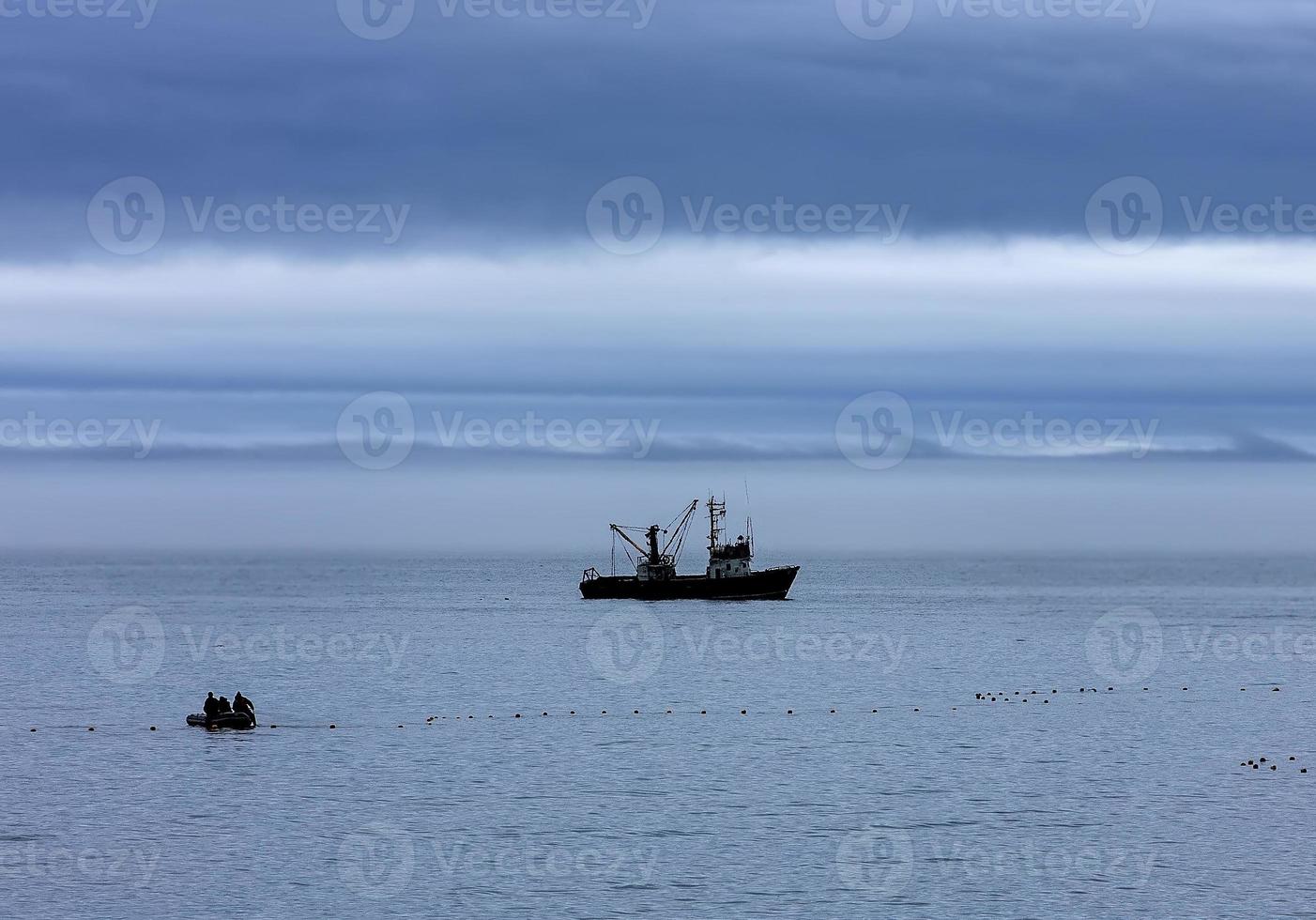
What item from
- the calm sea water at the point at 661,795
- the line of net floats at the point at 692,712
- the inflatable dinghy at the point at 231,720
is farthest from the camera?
the line of net floats at the point at 692,712

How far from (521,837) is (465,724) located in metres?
38.2

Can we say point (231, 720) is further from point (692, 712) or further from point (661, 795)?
point (661, 795)

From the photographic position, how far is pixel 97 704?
111438mm

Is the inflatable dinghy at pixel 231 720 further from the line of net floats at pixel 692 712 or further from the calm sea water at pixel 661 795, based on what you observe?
the line of net floats at pixel 692 712

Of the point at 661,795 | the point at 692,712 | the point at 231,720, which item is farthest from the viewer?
the point at 692,712

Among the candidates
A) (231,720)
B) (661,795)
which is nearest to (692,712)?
(231,720)

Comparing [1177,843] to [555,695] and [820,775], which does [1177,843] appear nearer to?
[820,775]

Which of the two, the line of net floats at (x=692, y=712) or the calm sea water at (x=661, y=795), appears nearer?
the calm sea water at (x=661, y=795)

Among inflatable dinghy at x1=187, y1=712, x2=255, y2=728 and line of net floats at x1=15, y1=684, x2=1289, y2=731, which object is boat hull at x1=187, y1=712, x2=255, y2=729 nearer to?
inflatable dinghy at x1=187, y1=712, x2=255, y2=728

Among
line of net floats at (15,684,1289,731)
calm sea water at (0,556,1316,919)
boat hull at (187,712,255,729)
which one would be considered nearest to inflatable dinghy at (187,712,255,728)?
boat hull at (187,712,255,729)

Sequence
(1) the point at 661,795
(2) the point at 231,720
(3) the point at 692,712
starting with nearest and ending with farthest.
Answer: (1) the point at 661,795 → (2) the point at 231,720 → (3) the point at 692,712

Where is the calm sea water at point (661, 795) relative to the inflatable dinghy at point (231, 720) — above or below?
below

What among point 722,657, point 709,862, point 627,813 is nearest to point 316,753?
point 627,813

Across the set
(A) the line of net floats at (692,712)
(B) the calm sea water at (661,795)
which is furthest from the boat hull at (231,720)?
(A) the line of net floats at (692,712)
